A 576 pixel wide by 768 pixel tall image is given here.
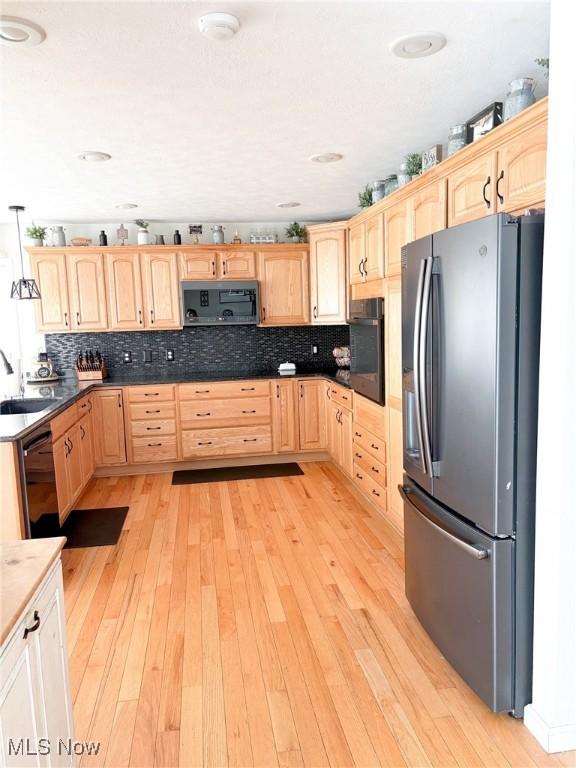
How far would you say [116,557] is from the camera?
11.9ft

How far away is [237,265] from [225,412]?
153 cm

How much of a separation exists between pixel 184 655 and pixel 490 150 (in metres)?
2.63

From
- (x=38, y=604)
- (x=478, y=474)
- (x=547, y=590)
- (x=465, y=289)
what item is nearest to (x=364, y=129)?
(x=465, y=289)

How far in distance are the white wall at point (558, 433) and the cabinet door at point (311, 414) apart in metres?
3.81

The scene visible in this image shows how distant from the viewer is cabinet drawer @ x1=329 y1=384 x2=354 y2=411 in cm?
476

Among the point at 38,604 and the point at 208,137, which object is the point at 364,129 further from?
the point at 38,604

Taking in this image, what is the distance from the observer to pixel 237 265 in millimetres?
5742

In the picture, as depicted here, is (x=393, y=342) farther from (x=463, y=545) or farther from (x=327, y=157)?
(x=463, y=545)

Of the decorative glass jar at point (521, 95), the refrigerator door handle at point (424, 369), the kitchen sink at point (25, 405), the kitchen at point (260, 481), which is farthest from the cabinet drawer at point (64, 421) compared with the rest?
the decorative glass jar at point (521, 95)

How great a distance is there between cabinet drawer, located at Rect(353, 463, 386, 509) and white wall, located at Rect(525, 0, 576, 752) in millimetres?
2010

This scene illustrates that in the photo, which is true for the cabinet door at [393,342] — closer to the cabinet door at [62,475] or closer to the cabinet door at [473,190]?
the cabinet door at [473,190]

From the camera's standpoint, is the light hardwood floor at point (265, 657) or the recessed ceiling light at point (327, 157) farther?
the recessed ceiling light at point (327, 157)

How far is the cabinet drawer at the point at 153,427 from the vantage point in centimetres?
548

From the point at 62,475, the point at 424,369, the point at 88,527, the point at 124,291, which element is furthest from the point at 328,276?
the point at 424,369
